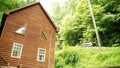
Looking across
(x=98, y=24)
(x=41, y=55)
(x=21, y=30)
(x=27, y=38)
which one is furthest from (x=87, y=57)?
(x=21, y=30)

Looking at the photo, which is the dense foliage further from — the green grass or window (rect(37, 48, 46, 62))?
window (rect(37, 48, 46, 62))

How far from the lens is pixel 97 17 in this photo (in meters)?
26.9

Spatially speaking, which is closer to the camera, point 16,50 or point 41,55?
point 16,50

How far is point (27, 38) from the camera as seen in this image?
63.5 feet

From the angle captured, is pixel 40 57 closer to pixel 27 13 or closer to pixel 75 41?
pixel 27 13

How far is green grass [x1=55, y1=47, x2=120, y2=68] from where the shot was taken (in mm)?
19180

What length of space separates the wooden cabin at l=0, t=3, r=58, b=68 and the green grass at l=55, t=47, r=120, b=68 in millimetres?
3370

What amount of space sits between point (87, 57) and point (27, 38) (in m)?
8.64

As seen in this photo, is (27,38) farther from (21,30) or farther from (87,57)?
(87,57)

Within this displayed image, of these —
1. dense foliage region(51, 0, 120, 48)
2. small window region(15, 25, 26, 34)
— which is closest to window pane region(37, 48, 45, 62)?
small window region(15, 25, 26, 34)

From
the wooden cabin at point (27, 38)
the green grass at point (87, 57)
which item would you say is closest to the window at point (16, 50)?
the wooden cabin at point (27, 38)

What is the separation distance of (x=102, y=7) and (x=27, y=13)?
12055mm

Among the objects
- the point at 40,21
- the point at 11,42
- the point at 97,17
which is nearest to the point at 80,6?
the point at 97,17

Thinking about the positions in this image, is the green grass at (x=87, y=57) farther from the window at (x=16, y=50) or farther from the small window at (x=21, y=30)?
the small window at (x=21, y=30)
